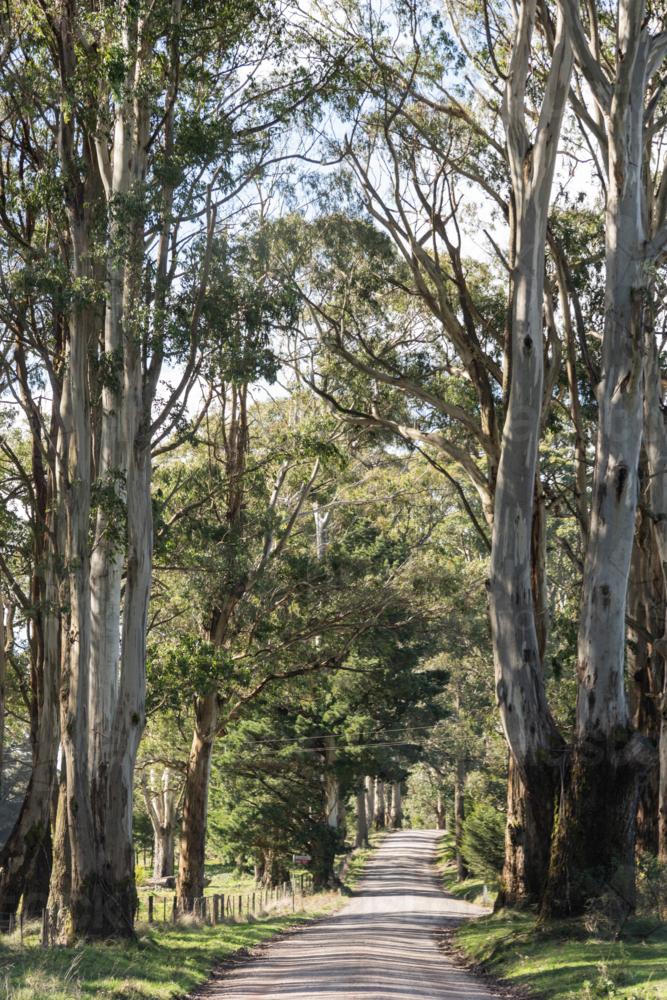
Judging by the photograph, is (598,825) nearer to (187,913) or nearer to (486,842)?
Result: (187,913)

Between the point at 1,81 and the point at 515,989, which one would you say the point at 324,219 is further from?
the point at 515,989

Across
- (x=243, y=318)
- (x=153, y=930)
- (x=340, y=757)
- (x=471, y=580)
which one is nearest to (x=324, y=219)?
(x=243, y=318)

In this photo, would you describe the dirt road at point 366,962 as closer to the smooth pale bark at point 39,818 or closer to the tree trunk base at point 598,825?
the tree trunk base at point 598,825

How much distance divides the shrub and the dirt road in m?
1.77

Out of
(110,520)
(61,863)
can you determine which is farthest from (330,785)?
(110,520)

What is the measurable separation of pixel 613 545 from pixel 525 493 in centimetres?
153

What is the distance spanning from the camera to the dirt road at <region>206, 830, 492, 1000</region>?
28.4 ft

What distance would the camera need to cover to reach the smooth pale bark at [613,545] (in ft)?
34.0

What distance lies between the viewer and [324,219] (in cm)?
1619

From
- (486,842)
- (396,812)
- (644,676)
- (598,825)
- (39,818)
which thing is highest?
(644,676)

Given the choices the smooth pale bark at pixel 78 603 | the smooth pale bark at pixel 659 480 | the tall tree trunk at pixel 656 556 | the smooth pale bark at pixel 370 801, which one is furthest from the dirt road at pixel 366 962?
the smooth pale bark at pixel 370 801

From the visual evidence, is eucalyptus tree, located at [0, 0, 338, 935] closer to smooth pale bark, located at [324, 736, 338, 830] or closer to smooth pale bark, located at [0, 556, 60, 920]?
smooth pale bark, located at [0, 556, 60, 920]

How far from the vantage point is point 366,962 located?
35.8 feet

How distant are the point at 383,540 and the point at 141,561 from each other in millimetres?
10176
